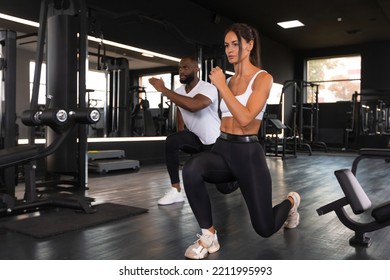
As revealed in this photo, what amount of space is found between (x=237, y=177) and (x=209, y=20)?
21.2 feet

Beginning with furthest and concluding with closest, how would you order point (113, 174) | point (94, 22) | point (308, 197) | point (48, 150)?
point (113, 174) → point (94, 22) → point (308, 197) → point (48, 150)

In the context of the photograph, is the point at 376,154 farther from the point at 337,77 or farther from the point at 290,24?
the point at 337,77

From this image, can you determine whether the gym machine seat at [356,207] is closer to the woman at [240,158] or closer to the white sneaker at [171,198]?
the woman at [240,158]

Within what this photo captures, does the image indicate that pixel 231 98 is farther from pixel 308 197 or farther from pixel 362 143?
pixel 362 143

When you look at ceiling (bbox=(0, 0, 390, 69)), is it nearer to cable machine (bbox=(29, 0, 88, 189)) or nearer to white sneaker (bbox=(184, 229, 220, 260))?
cable machine (bbox=(29, 0, 88, 189))

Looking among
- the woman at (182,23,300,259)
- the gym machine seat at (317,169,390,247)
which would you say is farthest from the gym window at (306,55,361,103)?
the woman at (182,23,300,259)

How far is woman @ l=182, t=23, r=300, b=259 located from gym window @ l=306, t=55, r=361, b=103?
9.62 meters

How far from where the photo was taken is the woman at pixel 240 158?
1647mm

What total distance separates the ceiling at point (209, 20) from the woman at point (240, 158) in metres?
2.66

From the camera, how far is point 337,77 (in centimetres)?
1087

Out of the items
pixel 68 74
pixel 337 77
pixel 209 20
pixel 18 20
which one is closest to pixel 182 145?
pixel 68 74
